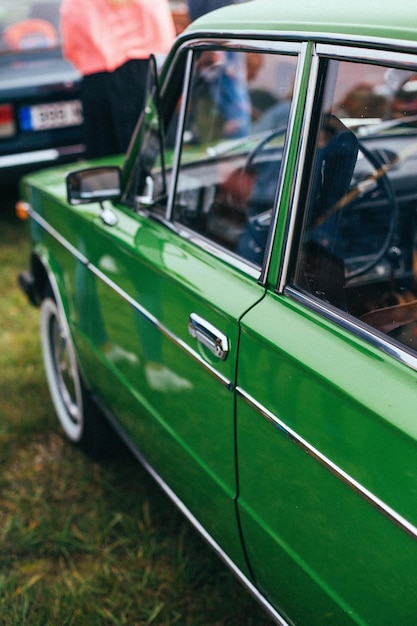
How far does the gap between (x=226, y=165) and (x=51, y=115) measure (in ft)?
10.0

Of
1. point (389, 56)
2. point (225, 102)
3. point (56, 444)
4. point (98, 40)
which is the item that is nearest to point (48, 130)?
point (98, 40)

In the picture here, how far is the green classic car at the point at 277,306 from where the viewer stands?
1324mm

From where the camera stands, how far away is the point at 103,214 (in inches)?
92.6

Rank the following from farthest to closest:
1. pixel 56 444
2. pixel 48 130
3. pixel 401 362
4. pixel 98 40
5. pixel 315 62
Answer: pixel 48 130, pixel 98 40, pixel 56 444, pixel 315 62, pixel 401 362

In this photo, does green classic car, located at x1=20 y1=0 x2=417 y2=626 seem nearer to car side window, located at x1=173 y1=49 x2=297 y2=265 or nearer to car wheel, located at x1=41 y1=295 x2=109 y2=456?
car side window, located at x1=173 y1=49 x2=297 y2=265

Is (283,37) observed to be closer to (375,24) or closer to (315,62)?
(315,62)

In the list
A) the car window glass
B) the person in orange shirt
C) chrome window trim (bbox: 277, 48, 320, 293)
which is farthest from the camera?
the car window glass

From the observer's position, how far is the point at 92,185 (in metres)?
2.34

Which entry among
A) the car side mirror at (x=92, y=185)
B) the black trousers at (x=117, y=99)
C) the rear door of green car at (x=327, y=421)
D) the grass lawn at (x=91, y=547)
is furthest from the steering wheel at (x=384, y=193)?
the black trousers at (x=117, y=99)

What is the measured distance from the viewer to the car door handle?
5.42 feet

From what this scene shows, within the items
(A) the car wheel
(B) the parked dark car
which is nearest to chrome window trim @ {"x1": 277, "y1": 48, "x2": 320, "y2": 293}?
(A) the car wheel

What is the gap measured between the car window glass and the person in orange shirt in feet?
4.34

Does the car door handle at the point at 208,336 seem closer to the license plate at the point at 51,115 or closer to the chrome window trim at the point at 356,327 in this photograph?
the chrome window trim at the point at 356,327

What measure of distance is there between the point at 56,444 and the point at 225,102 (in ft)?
5.63
